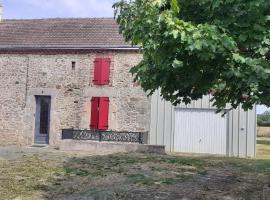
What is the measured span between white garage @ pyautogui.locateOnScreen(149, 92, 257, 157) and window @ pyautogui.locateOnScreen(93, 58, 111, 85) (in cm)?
233

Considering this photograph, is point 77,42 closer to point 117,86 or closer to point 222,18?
point 117,86

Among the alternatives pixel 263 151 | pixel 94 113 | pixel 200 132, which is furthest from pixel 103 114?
pixel 263 151

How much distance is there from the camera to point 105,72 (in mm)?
21500

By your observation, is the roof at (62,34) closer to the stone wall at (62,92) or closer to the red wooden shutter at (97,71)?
the stone wall at (62,92)

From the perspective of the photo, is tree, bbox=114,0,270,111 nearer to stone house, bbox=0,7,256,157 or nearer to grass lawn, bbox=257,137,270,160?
stone house, bbox=0,7,256,157

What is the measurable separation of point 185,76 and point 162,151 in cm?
1199

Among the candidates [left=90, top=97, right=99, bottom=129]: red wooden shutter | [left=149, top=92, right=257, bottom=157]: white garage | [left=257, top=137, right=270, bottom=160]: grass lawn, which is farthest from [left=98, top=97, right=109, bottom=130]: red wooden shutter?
[left=257, top=137, right=270, bottom=160]: grass lawn

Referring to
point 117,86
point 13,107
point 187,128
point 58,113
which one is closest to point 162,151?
point 187,128

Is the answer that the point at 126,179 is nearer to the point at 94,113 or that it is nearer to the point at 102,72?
the point at 94,113

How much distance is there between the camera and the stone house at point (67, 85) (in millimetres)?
21375

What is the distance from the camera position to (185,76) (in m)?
6.65

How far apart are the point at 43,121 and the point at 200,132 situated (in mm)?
7379

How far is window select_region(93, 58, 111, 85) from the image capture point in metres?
21.5

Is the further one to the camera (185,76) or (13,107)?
(13,107)
